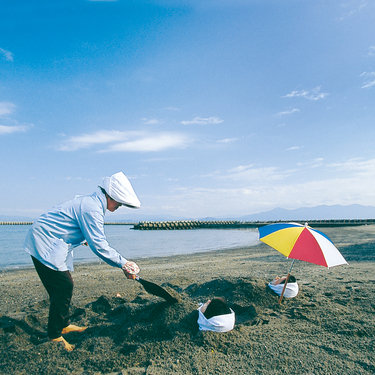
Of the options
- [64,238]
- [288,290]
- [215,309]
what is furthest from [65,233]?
[288,290]

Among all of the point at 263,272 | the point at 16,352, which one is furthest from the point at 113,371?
the point at 263,272

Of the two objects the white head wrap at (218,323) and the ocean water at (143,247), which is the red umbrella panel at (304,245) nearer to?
the white head wrap at (218,323)

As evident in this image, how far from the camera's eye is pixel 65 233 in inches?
142

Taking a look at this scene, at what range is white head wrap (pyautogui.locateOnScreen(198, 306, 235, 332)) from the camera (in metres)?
3.56

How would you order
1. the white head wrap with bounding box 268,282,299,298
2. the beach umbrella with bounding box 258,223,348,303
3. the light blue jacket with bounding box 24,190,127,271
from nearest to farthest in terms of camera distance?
the light blue jacket with bounding box 24,190,127,271
the beach umbrella with bounding box 258,223,348,303
the white head wrap with bounding box 268,282,299,298

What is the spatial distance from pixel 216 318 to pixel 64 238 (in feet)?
7.46

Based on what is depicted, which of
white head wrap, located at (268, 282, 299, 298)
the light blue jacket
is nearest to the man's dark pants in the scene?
the light blue jacket

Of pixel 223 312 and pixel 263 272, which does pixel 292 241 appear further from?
pixel 263 272

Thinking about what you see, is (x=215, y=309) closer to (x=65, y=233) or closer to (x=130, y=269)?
(x=130, y=269)

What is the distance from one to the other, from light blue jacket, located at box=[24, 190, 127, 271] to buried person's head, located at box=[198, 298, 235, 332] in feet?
4.36

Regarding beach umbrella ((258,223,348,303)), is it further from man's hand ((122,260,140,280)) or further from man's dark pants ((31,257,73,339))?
man's dark pants ((31,257,73,339))

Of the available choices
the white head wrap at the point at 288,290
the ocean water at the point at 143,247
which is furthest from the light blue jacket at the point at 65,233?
the ocean water at the point at 143,247

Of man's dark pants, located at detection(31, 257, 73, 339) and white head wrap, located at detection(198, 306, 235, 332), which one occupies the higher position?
man's dark pants, located at detection(31, 257, 73, 339)

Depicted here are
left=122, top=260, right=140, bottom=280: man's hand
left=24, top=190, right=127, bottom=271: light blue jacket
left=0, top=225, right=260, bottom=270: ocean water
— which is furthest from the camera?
left=0, top=225, right=260, bottom=270: ocean water
